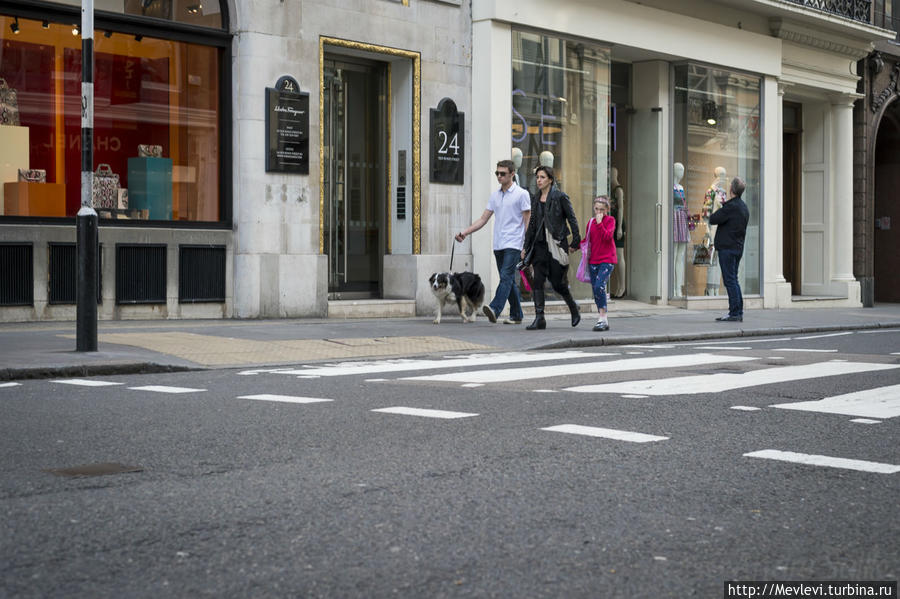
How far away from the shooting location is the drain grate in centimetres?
505

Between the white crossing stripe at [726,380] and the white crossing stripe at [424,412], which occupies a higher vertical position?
the white crossing stripe at [726,380]

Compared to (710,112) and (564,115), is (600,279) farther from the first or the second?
(710,112)

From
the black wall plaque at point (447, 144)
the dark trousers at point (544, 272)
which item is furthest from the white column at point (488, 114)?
the dark trousers at point (544, 272)

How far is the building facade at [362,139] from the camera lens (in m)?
14.1

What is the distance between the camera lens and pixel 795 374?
9406 millimetres

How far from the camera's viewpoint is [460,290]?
14.8 m

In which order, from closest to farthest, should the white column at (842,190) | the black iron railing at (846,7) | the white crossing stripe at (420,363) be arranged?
the white crossing stripe at (420,363), the black iron railing at (846,7), the white column at (842,190)

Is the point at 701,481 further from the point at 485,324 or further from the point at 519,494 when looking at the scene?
the point at 485,324

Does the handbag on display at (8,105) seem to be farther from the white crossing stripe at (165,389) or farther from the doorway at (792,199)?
the doorway at (792,199)

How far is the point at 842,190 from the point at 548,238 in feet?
48.2

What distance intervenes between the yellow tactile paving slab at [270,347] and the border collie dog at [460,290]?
5.87 ft

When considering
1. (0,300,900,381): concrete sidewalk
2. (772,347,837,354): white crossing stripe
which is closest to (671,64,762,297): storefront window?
(0,300,900,381): concrete sidewalk

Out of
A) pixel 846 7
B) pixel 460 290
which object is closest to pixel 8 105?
pixel 460 290

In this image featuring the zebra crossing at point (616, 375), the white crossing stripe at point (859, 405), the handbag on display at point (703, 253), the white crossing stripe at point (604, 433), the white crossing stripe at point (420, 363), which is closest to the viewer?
the white crossing stripe at point (604, 433)
